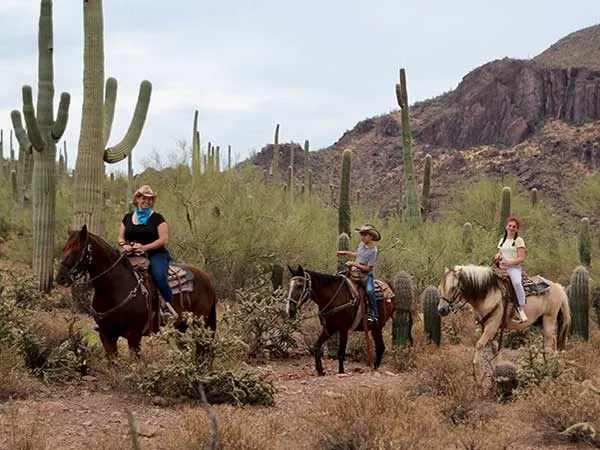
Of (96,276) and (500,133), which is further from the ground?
(500,133)

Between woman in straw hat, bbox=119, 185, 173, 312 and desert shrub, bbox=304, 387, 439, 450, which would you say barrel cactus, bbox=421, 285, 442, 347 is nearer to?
woman in straw hat, bbox=119, 185, 173, 312

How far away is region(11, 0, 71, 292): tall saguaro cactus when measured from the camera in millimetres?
15219

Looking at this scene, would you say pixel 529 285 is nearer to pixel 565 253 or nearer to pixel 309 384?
pixel 309 384

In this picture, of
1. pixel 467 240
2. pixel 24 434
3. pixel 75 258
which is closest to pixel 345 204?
pixel 467 240

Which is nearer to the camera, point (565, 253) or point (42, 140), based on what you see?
point (42, 140)

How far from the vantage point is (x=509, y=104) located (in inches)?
2820

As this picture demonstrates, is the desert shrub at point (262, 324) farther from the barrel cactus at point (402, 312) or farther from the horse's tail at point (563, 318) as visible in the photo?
the horse's tail at point (563, 318)

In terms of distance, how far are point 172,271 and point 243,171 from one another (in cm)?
1422

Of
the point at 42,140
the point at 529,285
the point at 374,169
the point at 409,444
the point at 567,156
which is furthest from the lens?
the point at 374,169

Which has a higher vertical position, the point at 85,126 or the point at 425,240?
the point at 85,126

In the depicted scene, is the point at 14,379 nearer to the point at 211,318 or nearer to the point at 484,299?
the point at 211,318

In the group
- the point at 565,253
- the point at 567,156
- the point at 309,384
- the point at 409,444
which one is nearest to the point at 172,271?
the point at 309,384

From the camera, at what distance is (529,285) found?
439 inches

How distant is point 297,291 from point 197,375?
288 cm
